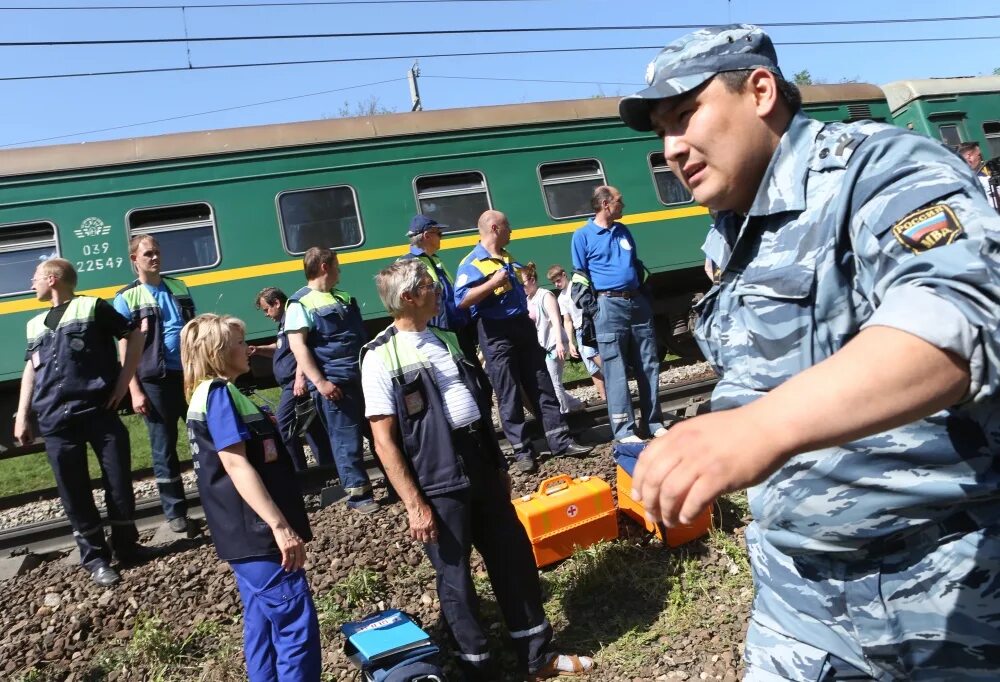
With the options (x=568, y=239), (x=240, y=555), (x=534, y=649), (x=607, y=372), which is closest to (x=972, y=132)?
(x=568, y=239)

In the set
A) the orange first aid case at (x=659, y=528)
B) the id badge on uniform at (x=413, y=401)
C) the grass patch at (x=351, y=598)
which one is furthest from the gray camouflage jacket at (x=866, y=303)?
the grass patch at (x=351, y=598)

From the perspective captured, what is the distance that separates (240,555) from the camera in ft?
10.1

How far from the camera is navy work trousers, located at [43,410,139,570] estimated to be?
4.88 meters

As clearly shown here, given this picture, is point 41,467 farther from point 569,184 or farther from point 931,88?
point 931,88

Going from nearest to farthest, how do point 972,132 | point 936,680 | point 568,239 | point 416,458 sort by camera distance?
point 936,680 < point 416,458 < point 568,239 < point 972,132

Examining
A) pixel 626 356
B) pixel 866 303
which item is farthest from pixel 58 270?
pixel 866 303

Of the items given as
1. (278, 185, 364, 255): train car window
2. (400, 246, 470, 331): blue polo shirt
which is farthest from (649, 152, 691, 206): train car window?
(400, 246, 470, 331): blue polo shirt

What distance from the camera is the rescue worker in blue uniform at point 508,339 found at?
5.75 meters

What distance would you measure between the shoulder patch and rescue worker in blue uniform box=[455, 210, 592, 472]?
4608 millimetres

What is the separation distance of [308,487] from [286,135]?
434 centimetres

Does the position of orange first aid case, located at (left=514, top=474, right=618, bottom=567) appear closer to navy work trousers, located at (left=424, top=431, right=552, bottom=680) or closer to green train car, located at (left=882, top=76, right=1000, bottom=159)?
navy work trousers, located at (left=424, top=431, right=552, bottom=680)

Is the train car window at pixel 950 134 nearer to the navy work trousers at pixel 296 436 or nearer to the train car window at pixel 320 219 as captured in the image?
the train car window at pixel 320 219

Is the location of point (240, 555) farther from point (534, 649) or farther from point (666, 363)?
point (666, 363)

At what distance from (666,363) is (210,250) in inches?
248
